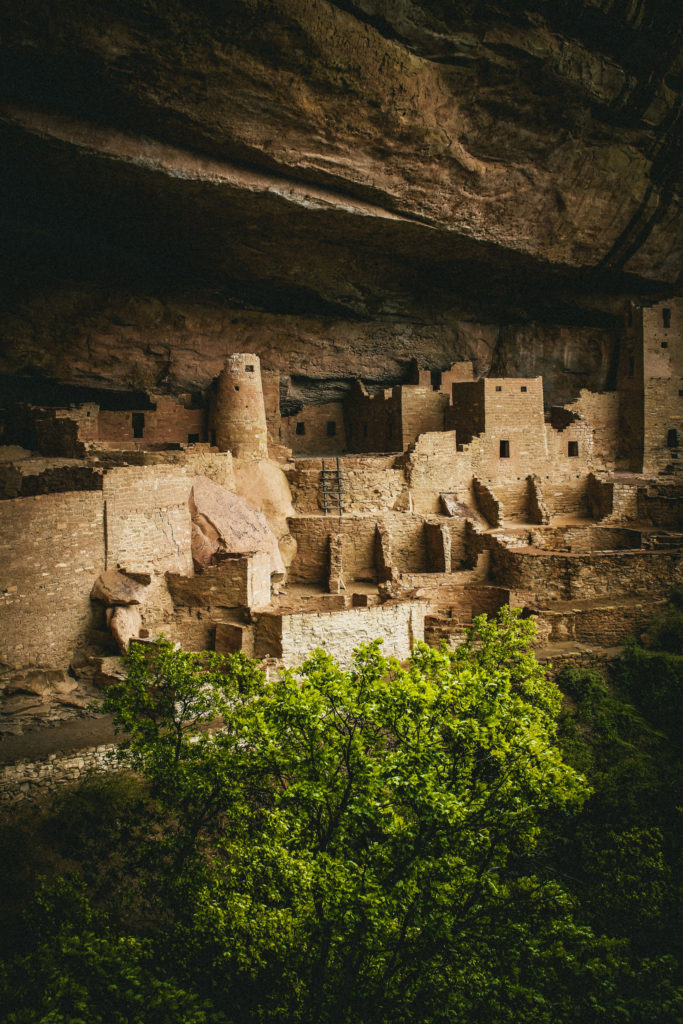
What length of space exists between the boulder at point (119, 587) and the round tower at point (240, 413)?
713 centimetres

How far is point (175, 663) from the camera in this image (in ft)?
36.4

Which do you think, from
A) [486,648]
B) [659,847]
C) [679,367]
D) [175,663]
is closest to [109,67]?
[175,663]

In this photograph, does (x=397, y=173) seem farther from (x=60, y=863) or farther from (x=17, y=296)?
(x=60, y=863)

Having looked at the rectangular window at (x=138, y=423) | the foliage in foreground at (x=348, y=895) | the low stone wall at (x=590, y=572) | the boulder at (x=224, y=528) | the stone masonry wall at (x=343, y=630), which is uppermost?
the rectangular window at (x=138, y=423)

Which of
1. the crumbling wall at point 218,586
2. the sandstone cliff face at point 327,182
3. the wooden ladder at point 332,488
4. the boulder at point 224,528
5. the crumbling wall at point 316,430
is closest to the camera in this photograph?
the crumbling wall at point 218,586

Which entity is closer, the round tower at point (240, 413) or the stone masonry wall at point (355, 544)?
the stone masonry wall at point (355, 544)

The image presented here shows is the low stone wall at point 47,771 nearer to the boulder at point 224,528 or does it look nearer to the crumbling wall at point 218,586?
the crumbling wall at point 218,586

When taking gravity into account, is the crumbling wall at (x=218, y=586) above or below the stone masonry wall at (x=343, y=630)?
above

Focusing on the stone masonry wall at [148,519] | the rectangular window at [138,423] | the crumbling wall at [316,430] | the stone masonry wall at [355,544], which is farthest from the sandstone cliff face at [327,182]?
the stone masonry wall at [355,544]

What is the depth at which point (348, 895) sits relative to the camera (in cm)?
803

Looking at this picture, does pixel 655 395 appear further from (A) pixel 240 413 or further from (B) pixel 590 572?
(A) pixel 240 413

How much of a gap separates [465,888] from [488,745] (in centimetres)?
177

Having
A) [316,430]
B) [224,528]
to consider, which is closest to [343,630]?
[224,528]

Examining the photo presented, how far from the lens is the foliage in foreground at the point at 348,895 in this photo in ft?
27.0
